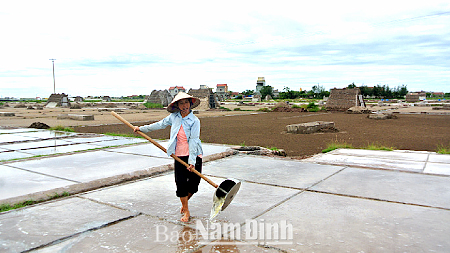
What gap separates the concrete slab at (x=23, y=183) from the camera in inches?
180

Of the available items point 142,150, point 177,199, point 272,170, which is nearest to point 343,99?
point 142,150

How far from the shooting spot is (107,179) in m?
5.14

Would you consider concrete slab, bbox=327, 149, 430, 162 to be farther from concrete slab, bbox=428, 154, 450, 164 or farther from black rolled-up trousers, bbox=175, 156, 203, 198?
black rolled-up trousers, bbox=175, 156, 203, 198

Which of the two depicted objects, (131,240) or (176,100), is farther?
(176,100)

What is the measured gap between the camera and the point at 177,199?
14.5 feet

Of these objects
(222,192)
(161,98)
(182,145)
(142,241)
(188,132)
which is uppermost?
(161,98)

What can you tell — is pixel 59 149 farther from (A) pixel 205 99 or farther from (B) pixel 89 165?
(A) pixel 205 99

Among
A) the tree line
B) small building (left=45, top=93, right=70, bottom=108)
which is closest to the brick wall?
small building (left=45, top=93, right=70, bottom=108)

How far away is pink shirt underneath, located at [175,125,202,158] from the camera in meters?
3.83

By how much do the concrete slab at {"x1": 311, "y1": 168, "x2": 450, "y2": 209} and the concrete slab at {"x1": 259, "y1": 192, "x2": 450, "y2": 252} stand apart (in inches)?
11.4

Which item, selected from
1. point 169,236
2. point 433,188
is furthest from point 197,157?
point 433,188

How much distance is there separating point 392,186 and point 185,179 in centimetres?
311

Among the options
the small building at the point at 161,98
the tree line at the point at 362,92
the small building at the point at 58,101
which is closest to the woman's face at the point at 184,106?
the small building at the point at 161,98

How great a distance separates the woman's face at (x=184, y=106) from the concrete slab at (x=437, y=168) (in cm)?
445
